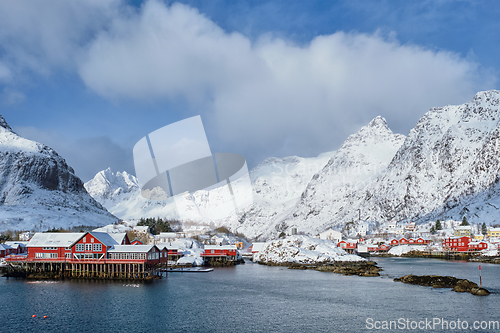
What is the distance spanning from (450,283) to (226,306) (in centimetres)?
3838

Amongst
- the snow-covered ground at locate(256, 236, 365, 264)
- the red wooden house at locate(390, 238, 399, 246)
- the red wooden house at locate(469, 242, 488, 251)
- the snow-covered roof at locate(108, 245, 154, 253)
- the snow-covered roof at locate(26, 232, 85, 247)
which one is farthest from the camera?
the red wooden house at locate(390, 238, 399, 246)

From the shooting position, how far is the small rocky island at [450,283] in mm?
58375

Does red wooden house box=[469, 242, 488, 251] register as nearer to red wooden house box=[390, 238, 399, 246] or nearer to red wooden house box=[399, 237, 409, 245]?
red wooden house box=[399, 237, 409, 245]

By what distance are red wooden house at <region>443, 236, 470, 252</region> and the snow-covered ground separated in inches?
2124

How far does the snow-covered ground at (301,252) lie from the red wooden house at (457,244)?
177 ft

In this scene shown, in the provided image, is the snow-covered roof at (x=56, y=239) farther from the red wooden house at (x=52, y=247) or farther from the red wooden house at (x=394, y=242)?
the red wooden house at (x=394, y=242)

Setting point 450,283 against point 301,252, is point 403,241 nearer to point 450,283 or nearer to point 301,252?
point 301,252

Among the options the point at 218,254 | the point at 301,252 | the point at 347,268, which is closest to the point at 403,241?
the point at 301,252

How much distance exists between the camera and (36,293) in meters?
59.2

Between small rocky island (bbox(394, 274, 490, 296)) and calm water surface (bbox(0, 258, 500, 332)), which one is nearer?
calm water surface (bbox(0, 258, 500, 332))

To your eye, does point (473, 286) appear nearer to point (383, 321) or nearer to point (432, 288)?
point (432, 288)

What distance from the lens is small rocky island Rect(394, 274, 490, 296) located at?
192 ft

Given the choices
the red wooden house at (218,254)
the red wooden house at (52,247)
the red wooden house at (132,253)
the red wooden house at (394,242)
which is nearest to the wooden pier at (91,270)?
the red wooden house at (132,253)

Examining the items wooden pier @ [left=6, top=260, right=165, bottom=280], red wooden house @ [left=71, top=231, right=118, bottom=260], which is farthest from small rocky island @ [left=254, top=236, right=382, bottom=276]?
red wooden house @ [left=71, top=231, right=118, bottom=260]
